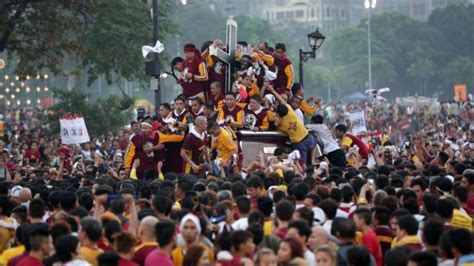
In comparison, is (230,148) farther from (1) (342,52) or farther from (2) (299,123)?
(1) (342,52)

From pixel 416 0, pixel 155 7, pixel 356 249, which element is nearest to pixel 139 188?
pixel 356 249

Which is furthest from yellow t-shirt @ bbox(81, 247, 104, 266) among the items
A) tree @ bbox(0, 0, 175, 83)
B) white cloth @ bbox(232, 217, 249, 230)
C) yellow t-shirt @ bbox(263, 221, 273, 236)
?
tree @ bbox(0, 0, 175, 83)

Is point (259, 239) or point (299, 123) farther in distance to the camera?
point (299, 123)

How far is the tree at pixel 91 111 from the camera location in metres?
47.2

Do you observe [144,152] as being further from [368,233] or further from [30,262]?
[30,262]

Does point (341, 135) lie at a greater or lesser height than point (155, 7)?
lesser

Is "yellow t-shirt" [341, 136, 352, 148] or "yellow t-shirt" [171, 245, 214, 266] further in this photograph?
"yellow t-shirt" [341, 136, 352, 148]

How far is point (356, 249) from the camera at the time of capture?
1277 cm

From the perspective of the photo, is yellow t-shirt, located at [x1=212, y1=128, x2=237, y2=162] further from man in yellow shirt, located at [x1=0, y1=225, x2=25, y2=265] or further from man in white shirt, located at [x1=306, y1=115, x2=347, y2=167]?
man in yellow shirt, located at [x1=0, y1=225, x2=25, y2=265]

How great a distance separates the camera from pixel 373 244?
14617mm

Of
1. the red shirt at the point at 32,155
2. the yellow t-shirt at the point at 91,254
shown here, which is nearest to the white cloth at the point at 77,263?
the yellow t-shirt at the point at 91,254

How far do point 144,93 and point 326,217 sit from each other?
113494 mm

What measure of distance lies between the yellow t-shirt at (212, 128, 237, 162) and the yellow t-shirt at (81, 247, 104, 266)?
37.6 feet

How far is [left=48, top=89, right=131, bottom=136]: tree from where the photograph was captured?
47188mm
